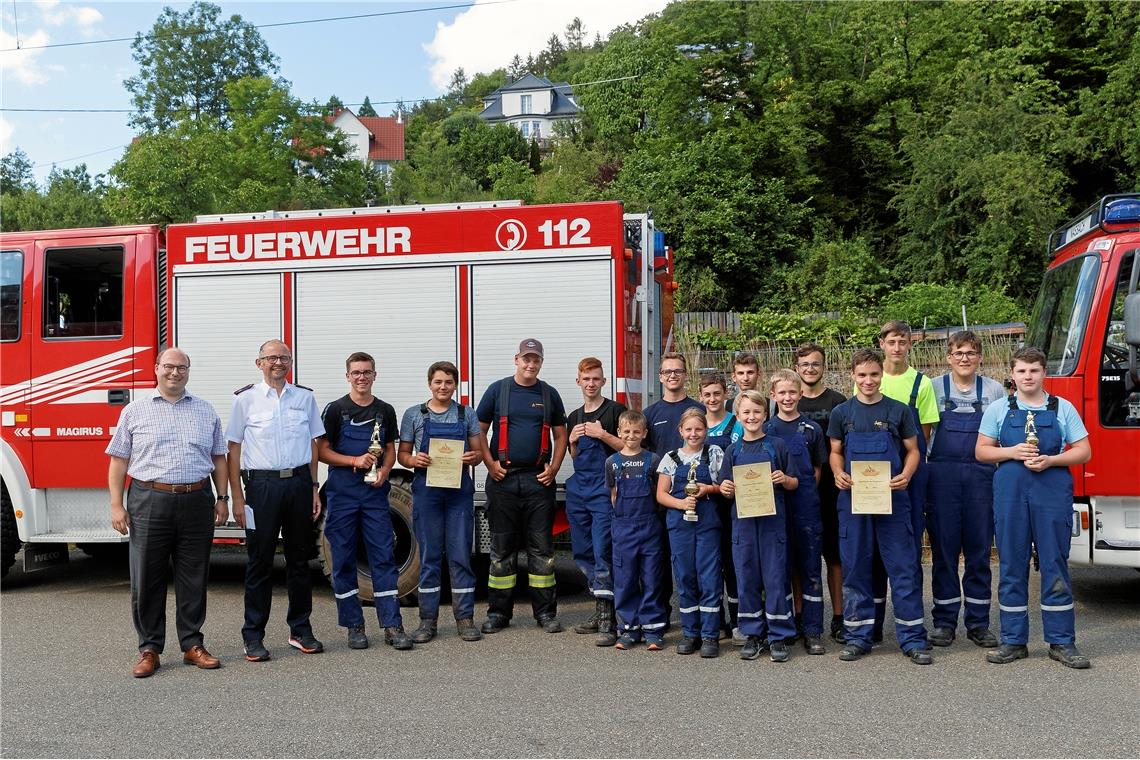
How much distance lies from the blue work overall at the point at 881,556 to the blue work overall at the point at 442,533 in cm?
247

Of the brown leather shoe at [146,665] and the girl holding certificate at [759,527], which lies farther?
the girl holding certificate at [759,527]

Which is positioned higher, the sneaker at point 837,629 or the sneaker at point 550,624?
the sneaker at point 837,629

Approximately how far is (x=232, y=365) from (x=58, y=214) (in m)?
54.2

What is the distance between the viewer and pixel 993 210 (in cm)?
2458

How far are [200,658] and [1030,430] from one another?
200 inches

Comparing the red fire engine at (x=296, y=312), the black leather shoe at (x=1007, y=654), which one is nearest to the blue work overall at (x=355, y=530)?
the red fire engine at (x=296, y=312)

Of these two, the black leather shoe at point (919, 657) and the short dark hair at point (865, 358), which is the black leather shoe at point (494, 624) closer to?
the black leather shoe at point (919, 657)

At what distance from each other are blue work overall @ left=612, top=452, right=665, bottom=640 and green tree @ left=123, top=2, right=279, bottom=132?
165 ft

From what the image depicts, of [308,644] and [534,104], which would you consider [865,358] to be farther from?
[534,104]

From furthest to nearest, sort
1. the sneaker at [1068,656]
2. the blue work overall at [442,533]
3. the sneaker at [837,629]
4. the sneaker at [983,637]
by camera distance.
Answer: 1. the blue work overall at [442,533]
2. the sneaker at [837,629]
3. the sneaker at [983,637]
4. the sneaker at [1068,656]

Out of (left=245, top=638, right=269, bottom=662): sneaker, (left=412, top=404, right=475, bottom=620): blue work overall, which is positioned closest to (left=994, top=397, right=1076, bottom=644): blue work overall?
(left=412, top=404, right=475, bottom=620): blue work overall

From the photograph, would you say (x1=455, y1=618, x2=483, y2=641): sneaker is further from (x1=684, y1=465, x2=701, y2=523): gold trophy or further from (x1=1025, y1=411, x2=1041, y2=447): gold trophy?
(x1=1025, y1=411, x2=1041, y2=447): gold trophy

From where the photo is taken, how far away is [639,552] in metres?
6.41

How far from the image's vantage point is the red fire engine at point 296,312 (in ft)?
24.6
